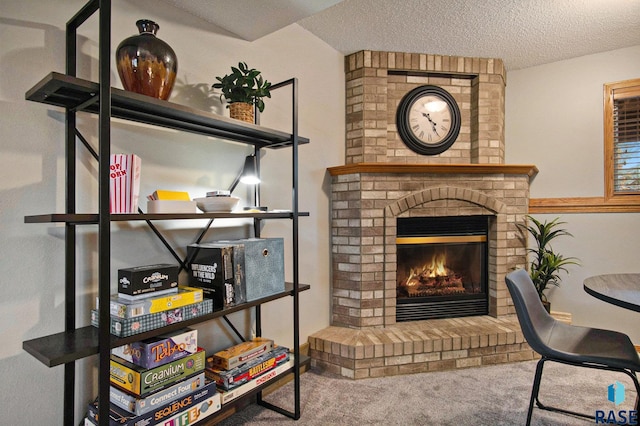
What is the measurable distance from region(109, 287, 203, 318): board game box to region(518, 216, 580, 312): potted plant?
112 inches

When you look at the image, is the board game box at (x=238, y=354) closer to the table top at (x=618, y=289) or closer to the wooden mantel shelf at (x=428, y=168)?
the wooden mantel shelf at (x=428, y=168)

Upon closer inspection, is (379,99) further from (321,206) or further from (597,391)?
(597,391)

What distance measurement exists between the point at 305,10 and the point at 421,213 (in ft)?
5.84

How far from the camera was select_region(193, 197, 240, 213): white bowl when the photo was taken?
1641 millimetres

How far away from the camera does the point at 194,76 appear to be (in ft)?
6.31

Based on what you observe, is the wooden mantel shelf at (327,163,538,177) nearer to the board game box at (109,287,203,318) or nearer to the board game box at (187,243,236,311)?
the board game box at (187,243,236,311)

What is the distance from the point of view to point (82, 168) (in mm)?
1477

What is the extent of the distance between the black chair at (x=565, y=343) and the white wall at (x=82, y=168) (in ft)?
4.77

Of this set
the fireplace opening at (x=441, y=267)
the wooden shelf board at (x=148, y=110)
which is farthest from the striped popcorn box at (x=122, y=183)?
the fireplace opening at (x=441, y=267)

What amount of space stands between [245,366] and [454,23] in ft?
8.66

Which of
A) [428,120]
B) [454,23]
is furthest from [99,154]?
[428,120]

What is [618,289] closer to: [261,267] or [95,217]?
[261,267]

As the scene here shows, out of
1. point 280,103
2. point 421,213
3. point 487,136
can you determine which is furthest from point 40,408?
point 487,136

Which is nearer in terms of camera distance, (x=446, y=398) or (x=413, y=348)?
(x=446, y=398)
